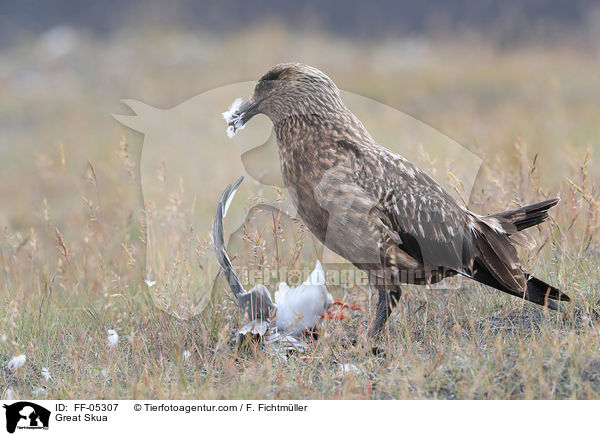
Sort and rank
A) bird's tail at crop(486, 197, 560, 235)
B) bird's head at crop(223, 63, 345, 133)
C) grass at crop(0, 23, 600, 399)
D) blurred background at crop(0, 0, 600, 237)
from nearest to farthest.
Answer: grass at crop(0, 23, 600, 399) < bird's tail at crop(486, 197, 560, 235) < bird's head at crop(223, 63, 345, 133) < blurred background at crop(0, 0, 600, 237)

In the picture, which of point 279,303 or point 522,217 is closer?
point 522,217

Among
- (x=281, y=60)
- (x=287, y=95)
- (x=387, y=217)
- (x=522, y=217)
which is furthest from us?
(x=281, y=60)

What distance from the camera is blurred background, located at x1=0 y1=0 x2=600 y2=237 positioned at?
8.10 meters

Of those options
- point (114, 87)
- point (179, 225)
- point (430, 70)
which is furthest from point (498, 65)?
point (179, 225)

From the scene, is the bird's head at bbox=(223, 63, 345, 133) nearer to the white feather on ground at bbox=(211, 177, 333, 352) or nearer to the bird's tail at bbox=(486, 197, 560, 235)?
the white feather on ground at bbox=(211, 177, 333, 352)

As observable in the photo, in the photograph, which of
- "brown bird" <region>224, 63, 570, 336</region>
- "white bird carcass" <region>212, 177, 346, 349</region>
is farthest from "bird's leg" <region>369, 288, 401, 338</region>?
"white bird carcass" <region>212, 177, 346, 349</region>

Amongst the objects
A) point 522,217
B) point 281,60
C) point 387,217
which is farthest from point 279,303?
point 281,60

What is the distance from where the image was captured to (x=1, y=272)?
4.36 m

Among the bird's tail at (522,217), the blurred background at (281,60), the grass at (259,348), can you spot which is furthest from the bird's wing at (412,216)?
the blurred background at (281,60)

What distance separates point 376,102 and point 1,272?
5.41m

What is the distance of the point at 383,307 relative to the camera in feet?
11.0

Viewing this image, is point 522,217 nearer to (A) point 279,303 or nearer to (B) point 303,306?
(B) point 303,306

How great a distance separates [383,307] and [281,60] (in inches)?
304

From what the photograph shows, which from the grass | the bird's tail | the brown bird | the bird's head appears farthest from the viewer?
the bird's head
